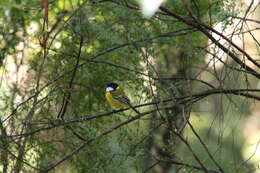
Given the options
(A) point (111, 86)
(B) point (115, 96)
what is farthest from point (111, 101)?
(A) point (111, 86)

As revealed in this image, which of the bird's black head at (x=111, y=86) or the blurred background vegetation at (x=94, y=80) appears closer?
the blurred background vegetation at (x=94, y=80)

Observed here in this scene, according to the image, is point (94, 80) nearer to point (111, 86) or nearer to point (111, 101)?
point (111, 86)

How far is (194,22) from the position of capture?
3.22m

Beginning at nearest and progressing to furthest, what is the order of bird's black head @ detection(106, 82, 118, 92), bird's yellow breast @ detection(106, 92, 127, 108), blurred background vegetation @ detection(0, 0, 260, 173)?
blurred background vegetation @ detection(0, 0, 260, 173)
bird's black head @ detection(106, 82, 118, 92)
bird's yellow breast @ detection(106, 92, 127, 108)

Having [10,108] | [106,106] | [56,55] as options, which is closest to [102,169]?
[10,108]

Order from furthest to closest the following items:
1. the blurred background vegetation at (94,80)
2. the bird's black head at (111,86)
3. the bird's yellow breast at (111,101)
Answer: the bird's yellow breast at (111,101) → the bird's black head at (111,86) → the blurred background vegetation at (94,80)

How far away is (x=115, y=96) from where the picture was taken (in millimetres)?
5016

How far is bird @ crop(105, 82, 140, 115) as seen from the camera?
4.88 metres

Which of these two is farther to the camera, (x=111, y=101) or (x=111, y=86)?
(x=111, y=101)

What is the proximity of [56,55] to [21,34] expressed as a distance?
1.19m

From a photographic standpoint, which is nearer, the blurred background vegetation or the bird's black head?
the blurred background vegetation

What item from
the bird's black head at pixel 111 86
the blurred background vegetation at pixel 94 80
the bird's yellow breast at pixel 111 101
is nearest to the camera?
the blurred background vegetation at pixel 94 80

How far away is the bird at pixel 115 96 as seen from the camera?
16.0 feet

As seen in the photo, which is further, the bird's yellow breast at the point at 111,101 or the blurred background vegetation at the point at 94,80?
the bird's yellow breast at the point at 111,101
